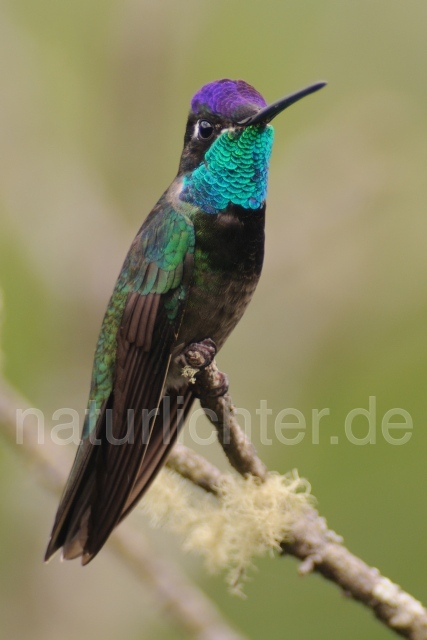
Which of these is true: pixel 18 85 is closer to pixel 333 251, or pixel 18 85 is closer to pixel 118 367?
pixel 333 251

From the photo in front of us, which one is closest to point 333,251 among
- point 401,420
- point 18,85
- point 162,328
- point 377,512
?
point 401,420

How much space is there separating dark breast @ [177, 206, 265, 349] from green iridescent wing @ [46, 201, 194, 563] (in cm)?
5

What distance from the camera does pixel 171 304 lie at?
8.80 ft

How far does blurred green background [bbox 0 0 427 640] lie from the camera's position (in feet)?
15.0

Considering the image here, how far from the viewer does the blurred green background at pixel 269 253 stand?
4.57m

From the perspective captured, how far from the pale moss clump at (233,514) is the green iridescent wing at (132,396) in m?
0.12

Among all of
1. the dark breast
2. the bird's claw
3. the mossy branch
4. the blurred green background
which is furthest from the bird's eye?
the blurred green background

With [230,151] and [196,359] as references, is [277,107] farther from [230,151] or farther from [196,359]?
[196,359]

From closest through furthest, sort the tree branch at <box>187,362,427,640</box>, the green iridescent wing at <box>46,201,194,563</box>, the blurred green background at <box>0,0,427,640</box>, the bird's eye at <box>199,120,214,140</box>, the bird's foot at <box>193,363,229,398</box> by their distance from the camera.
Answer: the tree branch at <box>187,362,427,640</box> → the bird's foot at <box>193,363,229,398</box> → the green iridescent wing at <box>46,201,194,563</box> → the bird's eye at <box>199,120,214,140</box> → the blurred green background at <box>0,0,427,640</box>

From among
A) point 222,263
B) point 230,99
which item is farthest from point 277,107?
point 222,263

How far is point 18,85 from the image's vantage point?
17.7 feet

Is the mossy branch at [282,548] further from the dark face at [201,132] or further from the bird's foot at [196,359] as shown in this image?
the dark face at [201,132]

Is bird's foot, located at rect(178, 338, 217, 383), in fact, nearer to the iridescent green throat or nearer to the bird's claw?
the bird's claw

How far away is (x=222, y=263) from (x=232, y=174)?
0.29 metres
